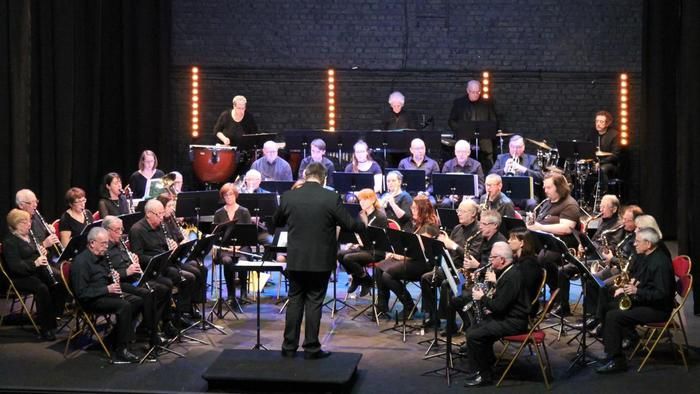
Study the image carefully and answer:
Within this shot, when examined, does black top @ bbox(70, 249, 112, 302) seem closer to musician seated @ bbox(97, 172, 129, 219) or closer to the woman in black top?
the woman in black top

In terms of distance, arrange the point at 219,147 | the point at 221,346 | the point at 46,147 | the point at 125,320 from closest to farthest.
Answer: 1. the point at 125,320
2. the point at 221,346
3. the point at 46,147
4. the point at 219,147

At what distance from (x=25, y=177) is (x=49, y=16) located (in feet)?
7.37

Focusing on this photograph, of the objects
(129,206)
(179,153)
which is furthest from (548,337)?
(179,153)

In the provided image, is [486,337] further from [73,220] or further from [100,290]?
[73,220]

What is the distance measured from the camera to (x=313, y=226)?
26.0 ft

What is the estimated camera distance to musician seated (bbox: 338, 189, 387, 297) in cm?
1045

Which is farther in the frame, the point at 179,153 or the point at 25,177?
the point at 179,153

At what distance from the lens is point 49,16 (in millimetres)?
12102

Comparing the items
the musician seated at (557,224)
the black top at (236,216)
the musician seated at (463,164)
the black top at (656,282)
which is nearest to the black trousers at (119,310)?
the black top at (236,216)

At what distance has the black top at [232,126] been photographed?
14578 millimetres

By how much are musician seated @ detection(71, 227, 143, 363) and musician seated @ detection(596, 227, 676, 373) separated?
4.02 metres

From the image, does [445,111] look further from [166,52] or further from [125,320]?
[125,320]

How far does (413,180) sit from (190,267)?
3351 mm

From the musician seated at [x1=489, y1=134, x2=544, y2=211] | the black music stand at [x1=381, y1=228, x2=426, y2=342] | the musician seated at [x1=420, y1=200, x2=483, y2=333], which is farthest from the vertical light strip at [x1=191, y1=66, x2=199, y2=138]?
the black music stand at [x1=381, y1=228, x2=426, y2=342]
